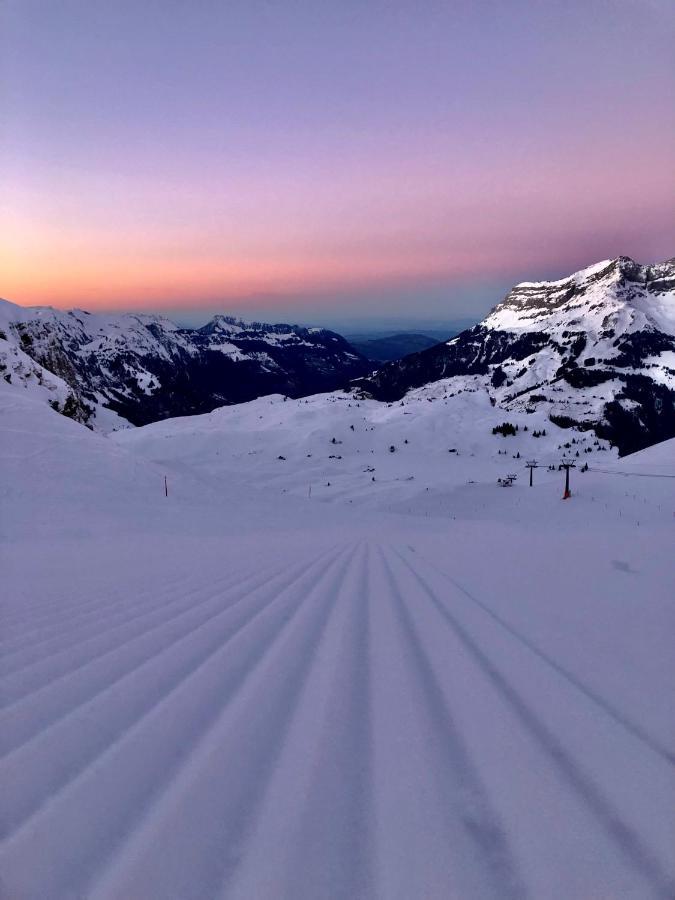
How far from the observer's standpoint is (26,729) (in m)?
2.97

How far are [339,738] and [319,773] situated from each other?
0.34m

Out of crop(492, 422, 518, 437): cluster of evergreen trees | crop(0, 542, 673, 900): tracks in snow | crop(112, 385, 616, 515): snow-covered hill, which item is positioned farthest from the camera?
crop(492, 422, 518, 437): cluster of evergreen trees

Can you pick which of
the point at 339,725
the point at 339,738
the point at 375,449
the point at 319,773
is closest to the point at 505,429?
the point at 375,449

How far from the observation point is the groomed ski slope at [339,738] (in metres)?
1.86

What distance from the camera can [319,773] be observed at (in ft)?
7.86

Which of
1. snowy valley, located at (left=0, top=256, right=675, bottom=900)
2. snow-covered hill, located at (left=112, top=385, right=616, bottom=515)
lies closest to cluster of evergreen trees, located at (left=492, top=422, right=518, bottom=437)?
snow-covered hill, located at (left=112, top=385, right=616, bottom=515)

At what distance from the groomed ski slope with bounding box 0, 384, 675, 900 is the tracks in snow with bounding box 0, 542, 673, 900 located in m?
0.01

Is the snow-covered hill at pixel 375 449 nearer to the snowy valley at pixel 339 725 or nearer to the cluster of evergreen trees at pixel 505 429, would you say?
the cluster of evergreen trees at pixel 505 429

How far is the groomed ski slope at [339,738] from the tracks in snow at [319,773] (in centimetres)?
1

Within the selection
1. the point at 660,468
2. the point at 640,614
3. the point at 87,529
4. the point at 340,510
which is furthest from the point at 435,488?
the point at 640,614

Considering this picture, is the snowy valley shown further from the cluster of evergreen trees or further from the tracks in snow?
the cluster of evergreen trees

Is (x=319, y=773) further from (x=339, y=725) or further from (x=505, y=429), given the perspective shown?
(x=505, y=429)

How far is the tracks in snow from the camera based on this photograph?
183 cm

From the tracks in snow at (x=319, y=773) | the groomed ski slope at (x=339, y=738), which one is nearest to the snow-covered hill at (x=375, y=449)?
the groomed ski slope at (x=339, y=738)
